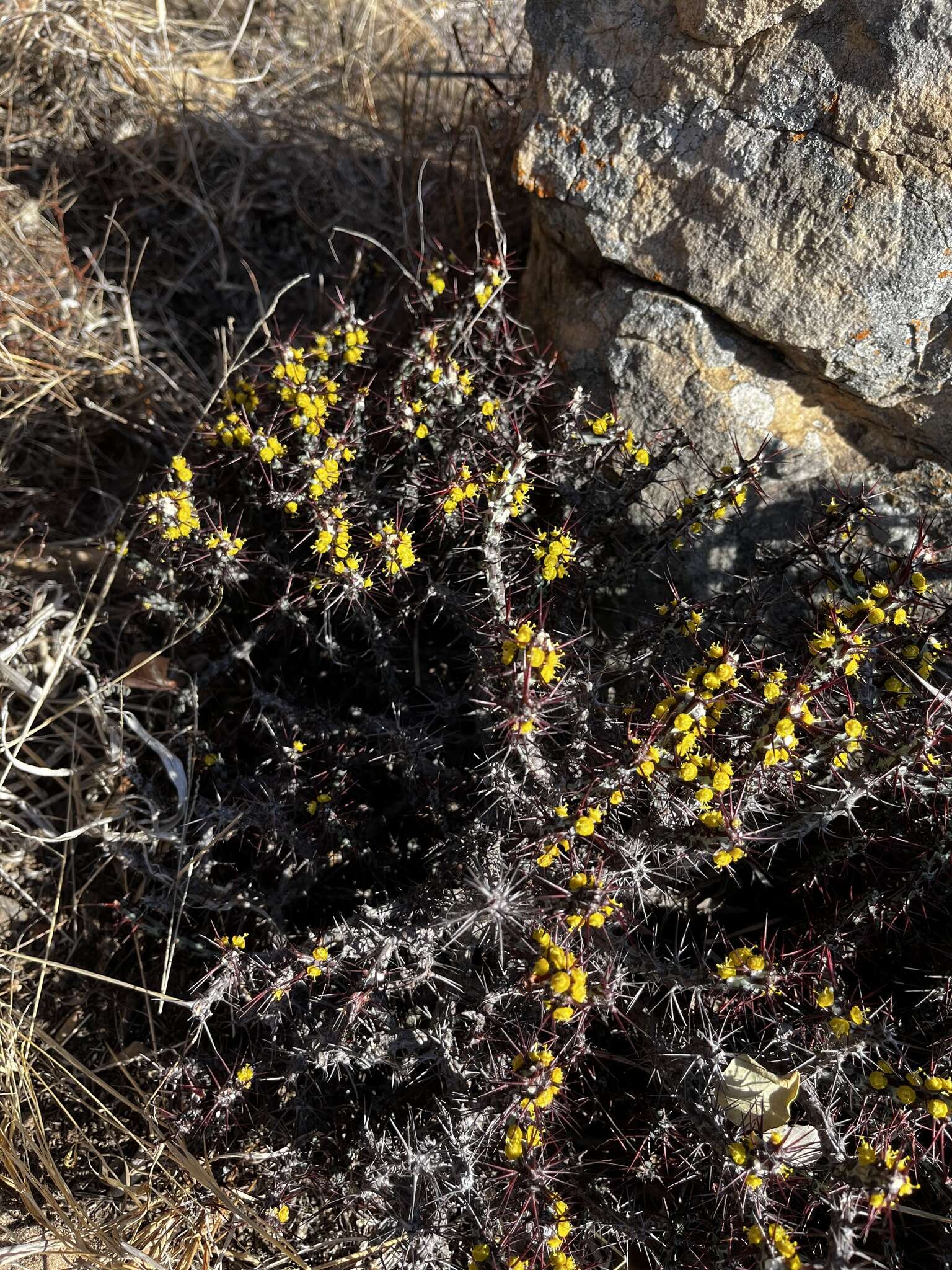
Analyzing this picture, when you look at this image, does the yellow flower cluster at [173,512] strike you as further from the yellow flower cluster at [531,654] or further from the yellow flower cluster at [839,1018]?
the yellow flower cluster at [839,1018]

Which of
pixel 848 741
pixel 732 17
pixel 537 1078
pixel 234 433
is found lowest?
pixel 537 1078

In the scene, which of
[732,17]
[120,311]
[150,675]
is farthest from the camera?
[120,311]

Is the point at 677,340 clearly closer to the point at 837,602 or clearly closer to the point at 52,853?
the point at 837,602

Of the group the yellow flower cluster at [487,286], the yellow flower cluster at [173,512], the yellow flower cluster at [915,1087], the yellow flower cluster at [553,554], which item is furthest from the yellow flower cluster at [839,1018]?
the yellow flower cluster at [487,286]

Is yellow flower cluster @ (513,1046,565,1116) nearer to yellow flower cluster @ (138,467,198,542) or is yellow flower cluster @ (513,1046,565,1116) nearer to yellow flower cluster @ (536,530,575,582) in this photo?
yellow flower cluster @ (536,530,575,582)

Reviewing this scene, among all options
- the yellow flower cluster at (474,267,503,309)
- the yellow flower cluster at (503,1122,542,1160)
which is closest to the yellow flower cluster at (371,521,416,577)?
the yellow flower cluster at (474,267,503,309)

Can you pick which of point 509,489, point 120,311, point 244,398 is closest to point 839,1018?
point 509,489

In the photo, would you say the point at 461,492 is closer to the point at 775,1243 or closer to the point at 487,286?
the point at 487,286
